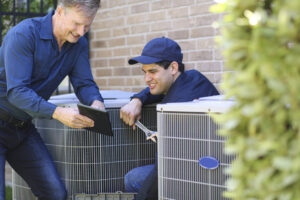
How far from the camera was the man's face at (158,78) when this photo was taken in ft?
9.13

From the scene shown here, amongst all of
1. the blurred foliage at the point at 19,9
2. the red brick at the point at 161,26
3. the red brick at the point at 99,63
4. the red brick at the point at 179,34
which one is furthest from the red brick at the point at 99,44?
the red brick at the point at 179,34

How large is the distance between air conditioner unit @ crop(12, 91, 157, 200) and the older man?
0.12m

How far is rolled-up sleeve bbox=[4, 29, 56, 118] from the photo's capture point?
2453 mm

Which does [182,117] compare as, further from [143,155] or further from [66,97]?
[66,97]

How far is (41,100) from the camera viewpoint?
2492mm

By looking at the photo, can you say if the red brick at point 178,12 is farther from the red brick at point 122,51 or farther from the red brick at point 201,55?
the red brick at point 122,51

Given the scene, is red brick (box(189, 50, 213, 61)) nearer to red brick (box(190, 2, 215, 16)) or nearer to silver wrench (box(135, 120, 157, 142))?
red brick (box(190, 2, 215, 16))

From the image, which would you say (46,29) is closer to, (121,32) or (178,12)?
(178,12)

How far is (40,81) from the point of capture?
2750mm

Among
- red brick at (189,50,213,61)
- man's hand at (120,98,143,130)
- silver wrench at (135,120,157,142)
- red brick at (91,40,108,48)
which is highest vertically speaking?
red brick at (91,40,108,48)

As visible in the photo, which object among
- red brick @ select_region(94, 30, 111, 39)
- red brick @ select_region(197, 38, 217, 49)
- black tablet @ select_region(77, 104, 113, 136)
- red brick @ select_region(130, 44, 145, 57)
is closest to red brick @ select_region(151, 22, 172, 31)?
red brick @ select_region(130, 44, 145, 57)

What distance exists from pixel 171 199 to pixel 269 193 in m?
1.15

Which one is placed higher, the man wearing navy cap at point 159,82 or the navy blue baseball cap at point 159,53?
the navy blue baseball cap at point 159,53

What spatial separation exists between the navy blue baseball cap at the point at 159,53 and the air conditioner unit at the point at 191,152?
0.54 m
